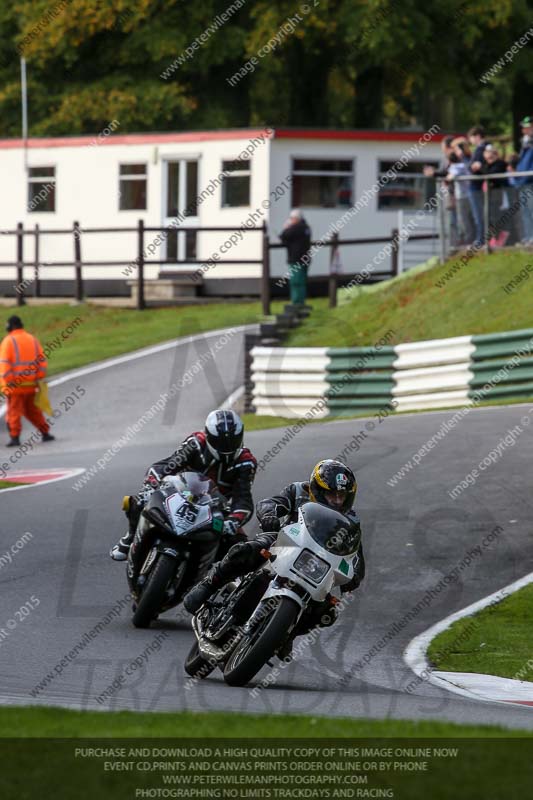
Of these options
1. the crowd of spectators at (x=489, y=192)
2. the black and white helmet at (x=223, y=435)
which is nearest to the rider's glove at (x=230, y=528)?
the black and white helmet at (x=223, y=435)

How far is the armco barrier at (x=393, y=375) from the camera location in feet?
65.2

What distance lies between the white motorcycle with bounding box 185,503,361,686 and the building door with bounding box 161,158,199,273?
2601cm

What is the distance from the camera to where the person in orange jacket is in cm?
2166

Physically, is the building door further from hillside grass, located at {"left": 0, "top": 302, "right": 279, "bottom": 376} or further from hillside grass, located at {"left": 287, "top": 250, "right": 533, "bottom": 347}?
hillside grass, located at {"left": 287, "top": 250, "right": 533, "bottom": 347}

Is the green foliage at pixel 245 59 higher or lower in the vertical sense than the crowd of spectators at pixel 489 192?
higher

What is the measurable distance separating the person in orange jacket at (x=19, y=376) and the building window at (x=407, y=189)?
47.1 feet

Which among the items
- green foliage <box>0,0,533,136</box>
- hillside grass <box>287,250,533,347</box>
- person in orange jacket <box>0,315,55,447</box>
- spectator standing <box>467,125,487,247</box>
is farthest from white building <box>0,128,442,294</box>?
person in orange jacket <box>0,315,55,447</box>

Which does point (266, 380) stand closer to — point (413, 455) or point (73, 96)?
point (413, 455)

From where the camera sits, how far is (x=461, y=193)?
23.1 metres

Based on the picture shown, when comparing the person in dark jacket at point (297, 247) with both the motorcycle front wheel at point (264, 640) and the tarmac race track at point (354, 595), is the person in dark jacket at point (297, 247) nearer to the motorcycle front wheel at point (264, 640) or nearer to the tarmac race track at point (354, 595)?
the tarmac race track at point (354, 595)

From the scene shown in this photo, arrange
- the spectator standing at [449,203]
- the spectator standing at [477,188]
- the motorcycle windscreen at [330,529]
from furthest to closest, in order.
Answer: the spectator standing at [449,203], the spectator standing at [477,188], the motorcycle windscreen at [330,529]

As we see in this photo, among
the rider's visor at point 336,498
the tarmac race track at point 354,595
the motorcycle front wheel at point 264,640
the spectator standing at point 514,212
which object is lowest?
the tarmac race track at point 354,595
